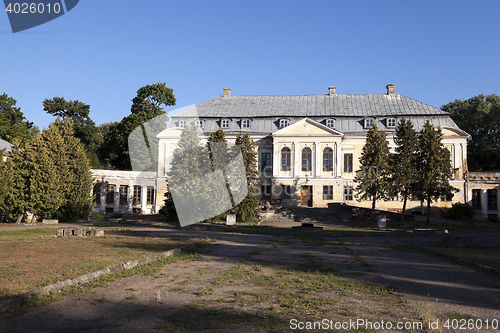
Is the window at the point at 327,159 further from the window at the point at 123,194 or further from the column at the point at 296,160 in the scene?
the window at the point at 123,194

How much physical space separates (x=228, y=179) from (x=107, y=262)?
22898mm

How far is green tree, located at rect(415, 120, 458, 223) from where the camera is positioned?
3170 cm

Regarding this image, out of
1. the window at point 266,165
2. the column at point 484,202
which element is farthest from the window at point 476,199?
the window at point 266,165

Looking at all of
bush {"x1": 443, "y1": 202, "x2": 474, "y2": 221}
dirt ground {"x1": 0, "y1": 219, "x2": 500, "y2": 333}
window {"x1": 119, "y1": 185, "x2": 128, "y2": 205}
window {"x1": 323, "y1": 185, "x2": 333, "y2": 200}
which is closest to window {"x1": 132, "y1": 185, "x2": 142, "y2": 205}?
window {"x1": 119, "y1": 185, "x2": 128, "y2": 205}

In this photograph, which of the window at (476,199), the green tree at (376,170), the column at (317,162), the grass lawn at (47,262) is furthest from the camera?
the column at (317,162)

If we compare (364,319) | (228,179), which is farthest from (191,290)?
(228,179)

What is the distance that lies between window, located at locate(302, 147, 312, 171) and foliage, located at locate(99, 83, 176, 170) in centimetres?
2196

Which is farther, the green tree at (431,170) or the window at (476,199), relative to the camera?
the window at (476,199)

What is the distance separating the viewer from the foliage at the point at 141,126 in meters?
55.7

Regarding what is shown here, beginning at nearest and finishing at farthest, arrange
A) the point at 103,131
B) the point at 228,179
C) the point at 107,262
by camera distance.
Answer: the point at 107,262 < the point at 228,179 < the point at 103,131

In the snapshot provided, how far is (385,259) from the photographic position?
11742 millimetres

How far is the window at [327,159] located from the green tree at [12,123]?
35997mm

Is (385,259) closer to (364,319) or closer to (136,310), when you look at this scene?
(364,319)

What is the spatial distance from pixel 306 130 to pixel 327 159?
4271mm
